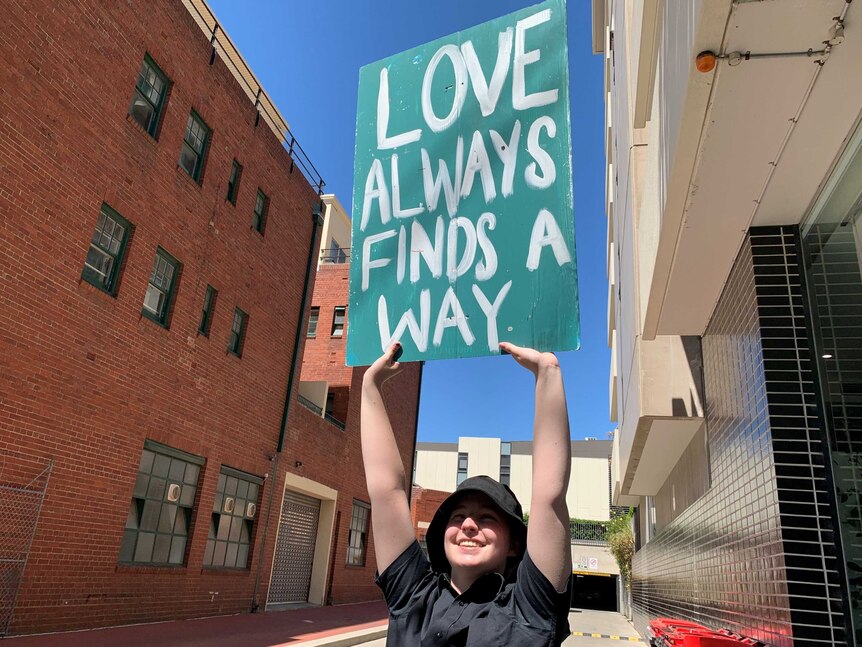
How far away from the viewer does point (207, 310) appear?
46.2 feet

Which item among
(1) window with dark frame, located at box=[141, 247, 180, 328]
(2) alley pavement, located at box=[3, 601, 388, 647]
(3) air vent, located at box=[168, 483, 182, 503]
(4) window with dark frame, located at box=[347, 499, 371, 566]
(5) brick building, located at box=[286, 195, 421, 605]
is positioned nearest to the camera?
(2) alley pavement, located at box=[3, 601, 388, 647]

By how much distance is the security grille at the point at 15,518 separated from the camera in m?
8.87

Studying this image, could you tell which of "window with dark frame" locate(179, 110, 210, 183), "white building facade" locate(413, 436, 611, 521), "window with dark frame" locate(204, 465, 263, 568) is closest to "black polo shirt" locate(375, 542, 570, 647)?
"window with dark frame" locate(179, 110, 210, 183)

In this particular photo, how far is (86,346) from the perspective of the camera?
34.0 ft

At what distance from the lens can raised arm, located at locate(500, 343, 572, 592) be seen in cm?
186

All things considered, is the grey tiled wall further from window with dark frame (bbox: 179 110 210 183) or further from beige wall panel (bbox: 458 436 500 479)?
beige wall panel (bbox: 458 436 500 479)

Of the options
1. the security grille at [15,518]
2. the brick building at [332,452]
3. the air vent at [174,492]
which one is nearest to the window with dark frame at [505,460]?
the brick building at [332,452]

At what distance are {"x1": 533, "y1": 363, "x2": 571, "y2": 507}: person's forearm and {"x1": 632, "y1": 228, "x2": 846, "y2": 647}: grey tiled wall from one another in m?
2.67

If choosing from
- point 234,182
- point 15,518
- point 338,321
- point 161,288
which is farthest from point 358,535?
point 15,518

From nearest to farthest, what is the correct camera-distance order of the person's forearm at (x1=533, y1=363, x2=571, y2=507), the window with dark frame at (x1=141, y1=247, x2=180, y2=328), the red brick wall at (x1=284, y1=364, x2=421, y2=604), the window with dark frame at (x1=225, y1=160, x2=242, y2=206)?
the person's forearm at (x1=533, y1=363, x2=571, y2=507), the window with dark frame at (x1=141, y1=247, x2=180, y2=328), the window with dark frame at (x1=225, y1=160, x2=242, y2=206), the red brick wall at (x1=284, y1=364, x2=421, y2=604)

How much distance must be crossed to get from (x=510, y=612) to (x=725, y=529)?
466 centimetres

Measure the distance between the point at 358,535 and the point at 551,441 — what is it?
22298 millimetres

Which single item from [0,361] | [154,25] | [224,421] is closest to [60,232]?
[0,361]

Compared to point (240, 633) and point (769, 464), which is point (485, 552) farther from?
point (240, 633)
